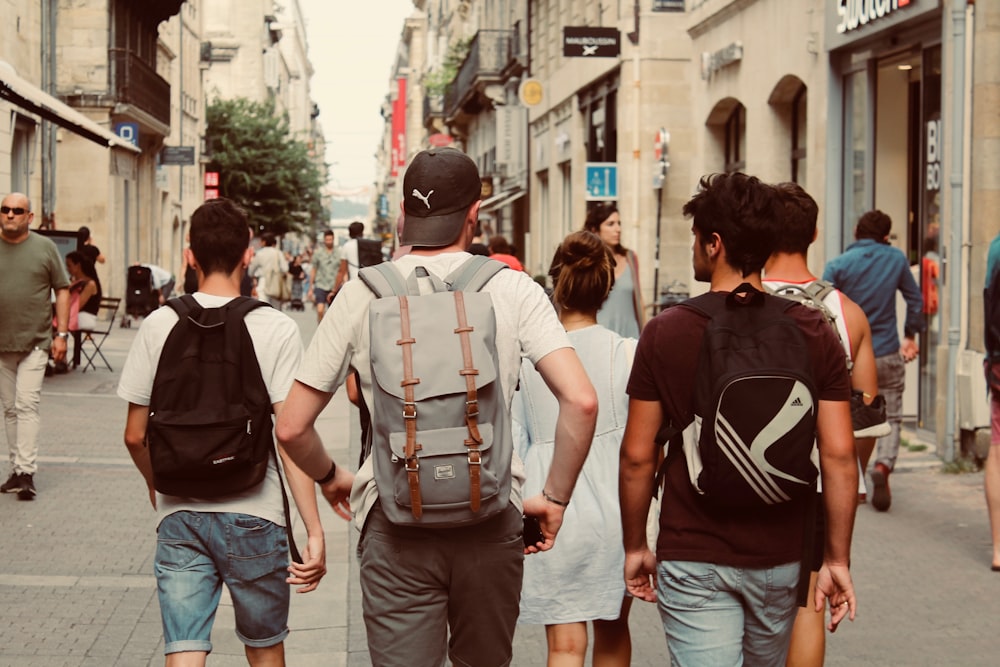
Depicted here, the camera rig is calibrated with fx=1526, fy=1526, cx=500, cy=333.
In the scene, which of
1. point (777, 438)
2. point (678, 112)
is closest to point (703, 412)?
point (777, 438)

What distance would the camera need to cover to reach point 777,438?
347cm

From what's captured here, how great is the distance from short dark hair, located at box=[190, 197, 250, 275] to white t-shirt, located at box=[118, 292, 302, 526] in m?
0.10

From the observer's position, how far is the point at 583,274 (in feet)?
17.0

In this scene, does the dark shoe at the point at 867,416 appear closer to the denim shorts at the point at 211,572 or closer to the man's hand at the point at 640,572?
the man's hand at the point at 640,572

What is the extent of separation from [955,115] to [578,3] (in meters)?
19.1

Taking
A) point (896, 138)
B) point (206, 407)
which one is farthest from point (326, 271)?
point (206, 407)

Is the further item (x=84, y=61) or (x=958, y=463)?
(x=84, y=61)

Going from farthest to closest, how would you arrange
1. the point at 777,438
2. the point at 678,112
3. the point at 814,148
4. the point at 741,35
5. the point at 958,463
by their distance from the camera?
the point at 678,112
the point at 741,35
the point at 814,148
the point at 958,463
the point at 777,438

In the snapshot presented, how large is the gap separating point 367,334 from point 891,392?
692 centimetres

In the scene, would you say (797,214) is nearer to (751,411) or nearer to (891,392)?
(751,411)

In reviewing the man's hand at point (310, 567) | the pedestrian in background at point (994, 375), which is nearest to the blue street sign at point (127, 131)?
the pedestrian in background at point (994, 375)

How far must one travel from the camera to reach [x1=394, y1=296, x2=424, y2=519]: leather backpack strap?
3.31 m

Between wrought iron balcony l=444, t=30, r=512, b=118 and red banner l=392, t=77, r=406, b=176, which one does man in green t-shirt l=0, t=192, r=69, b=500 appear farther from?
red banner l=392, t=77, r=406, b=176

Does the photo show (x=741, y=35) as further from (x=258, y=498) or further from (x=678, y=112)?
(x=258, y=498)
